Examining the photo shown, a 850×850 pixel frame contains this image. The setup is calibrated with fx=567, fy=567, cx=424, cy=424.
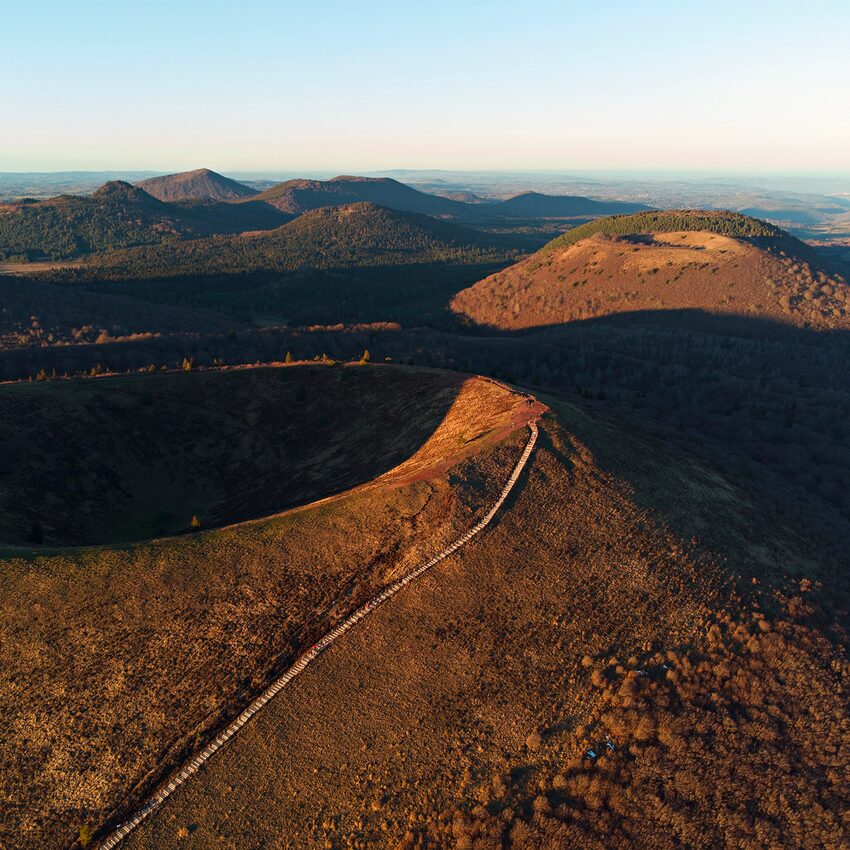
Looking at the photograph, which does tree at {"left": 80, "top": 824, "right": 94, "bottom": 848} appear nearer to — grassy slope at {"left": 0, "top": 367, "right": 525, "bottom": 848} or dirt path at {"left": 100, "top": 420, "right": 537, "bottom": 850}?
grassy slope at {"left": 0, "top": 367, "right": 525, "bottom": 848}

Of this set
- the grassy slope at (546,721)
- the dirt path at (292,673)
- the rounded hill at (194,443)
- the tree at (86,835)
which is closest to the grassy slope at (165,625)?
the tree at (86,835)

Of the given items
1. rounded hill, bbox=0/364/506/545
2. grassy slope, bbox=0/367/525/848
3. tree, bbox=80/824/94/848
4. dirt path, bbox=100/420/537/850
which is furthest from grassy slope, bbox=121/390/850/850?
rounded hill, bbox=0/364/506/545

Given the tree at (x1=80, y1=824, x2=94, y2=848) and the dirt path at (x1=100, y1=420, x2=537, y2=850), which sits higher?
the dirt path at (x1=100, y1=420, x2=537, y2=850)

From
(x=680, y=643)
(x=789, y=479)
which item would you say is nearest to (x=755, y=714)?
(x=680, y=643)

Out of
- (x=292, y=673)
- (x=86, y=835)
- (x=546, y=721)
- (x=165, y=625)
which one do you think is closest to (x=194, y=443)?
(x=165, y=625)

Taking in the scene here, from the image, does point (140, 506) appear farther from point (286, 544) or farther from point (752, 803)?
point (752, 803)

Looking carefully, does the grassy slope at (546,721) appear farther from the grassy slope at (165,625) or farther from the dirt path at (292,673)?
the grassy slope at (165,625)
